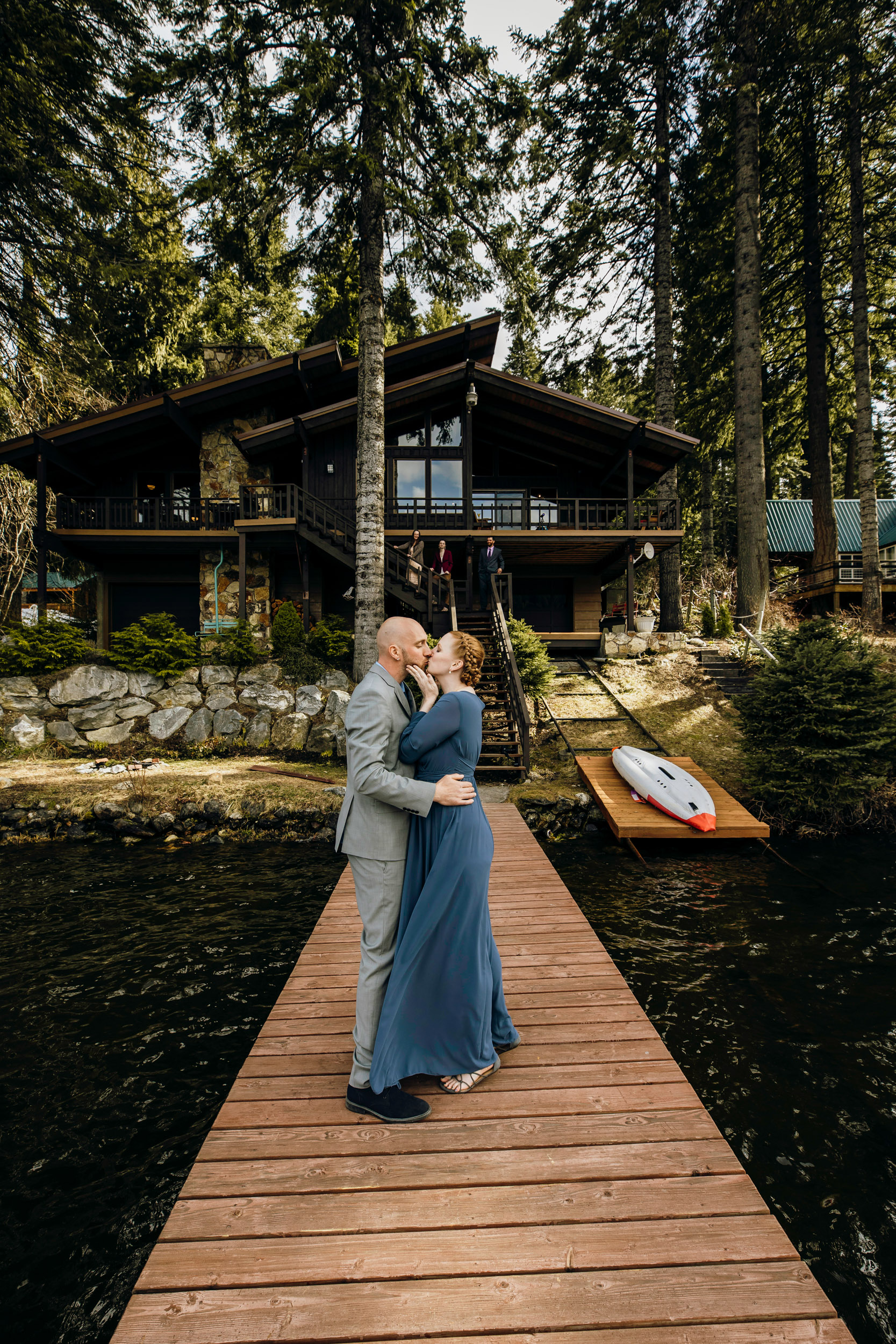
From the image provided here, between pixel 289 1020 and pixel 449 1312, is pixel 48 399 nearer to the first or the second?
pixel 289 1020

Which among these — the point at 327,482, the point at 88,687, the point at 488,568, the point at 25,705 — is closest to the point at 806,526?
the point at 488,568

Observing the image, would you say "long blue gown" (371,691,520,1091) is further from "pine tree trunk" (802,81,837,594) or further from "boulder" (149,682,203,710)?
"pine tree trunk" (802,81,837,594)

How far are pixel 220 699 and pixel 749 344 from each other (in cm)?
1586

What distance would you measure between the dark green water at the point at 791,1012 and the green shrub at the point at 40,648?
11574 millimetres

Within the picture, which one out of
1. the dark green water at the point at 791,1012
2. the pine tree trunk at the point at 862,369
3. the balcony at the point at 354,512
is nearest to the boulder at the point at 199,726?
the balcony at the point at 354,512

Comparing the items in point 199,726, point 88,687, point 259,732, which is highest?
point 88,687

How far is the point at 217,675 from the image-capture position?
44.3 feet

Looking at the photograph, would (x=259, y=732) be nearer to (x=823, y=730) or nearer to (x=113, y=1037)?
(x=113, y=1037)

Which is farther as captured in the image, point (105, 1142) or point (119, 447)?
point (119, 447)

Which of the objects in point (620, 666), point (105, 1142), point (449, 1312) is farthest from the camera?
point (620, 666)

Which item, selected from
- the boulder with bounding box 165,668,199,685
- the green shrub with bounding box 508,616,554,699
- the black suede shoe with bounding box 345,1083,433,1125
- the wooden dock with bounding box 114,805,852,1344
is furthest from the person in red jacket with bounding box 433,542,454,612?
the black suede shoe with bounding box 345,1083,433,1125

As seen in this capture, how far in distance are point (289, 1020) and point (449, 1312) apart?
6.55ft

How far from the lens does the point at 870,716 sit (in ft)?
28.9

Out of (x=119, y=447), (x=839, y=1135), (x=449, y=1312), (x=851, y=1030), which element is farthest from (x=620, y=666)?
(x=119, y=447)
